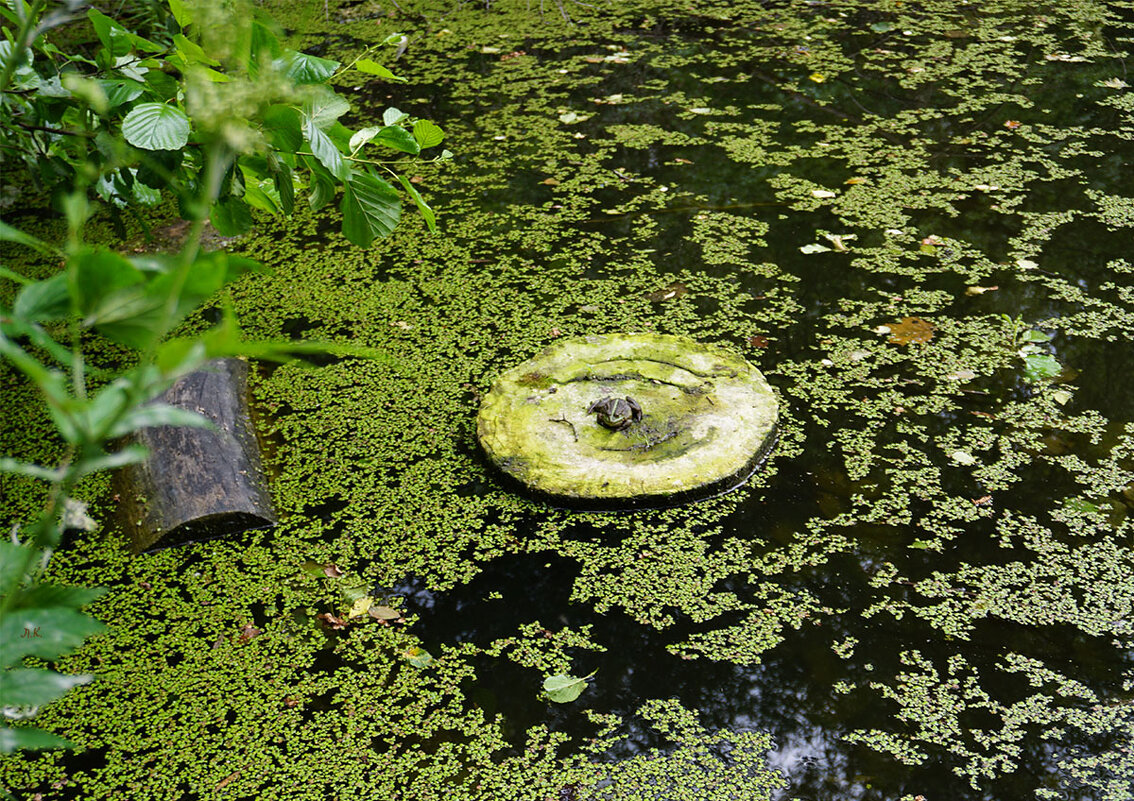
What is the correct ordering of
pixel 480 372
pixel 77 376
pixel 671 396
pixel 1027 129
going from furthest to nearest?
pixel 1027 129 < pixel 480 372 < pixel 671 396 < pixel 77 376

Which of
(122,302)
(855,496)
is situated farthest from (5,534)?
(122,302)

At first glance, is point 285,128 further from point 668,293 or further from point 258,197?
point 668,293

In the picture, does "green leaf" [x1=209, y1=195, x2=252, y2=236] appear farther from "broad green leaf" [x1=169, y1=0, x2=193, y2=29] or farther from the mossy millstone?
the mossy millstone

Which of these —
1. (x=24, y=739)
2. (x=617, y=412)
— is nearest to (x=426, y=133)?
(x=617, y=412)

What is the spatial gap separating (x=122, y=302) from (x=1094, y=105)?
4325 millimetres

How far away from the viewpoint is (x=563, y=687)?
171 centimetres

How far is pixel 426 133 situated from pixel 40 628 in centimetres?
109

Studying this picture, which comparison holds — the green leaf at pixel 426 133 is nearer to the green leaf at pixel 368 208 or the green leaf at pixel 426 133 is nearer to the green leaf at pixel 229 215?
the green leaf at pixel 368 208

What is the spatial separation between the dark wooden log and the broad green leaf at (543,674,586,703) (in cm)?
76

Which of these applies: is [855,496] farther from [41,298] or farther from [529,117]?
[529,117]

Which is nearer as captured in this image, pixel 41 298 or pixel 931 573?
pixel 41 298

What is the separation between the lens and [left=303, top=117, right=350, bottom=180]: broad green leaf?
125 cm

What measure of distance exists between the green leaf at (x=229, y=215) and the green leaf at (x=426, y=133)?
11.3 inches

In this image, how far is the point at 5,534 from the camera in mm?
2100
